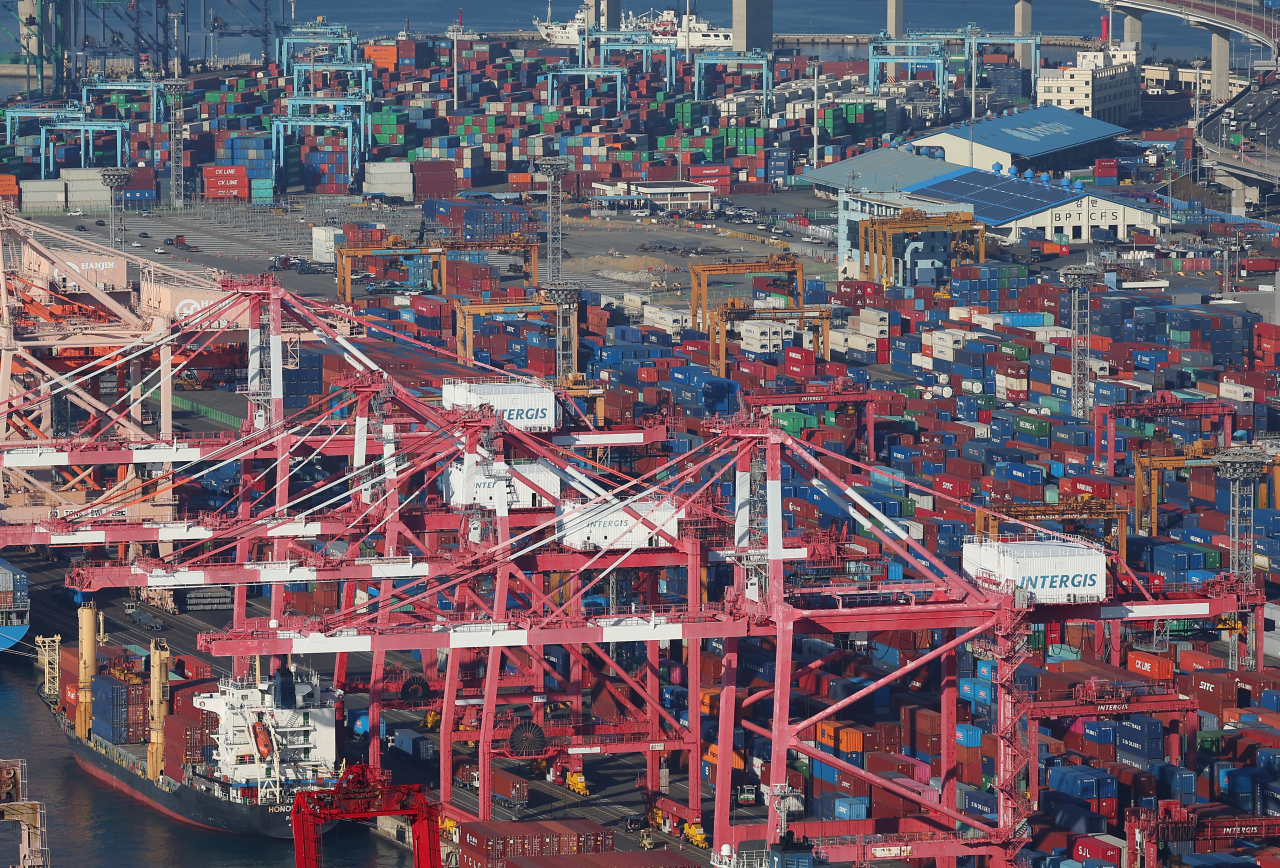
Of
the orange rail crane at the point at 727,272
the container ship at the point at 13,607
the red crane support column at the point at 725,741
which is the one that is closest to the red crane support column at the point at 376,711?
the red crane support column at the point at 725,741

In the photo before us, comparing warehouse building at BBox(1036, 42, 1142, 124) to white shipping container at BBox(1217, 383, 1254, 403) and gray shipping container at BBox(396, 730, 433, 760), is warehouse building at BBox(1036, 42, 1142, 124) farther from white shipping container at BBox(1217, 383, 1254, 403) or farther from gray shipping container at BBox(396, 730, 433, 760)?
gray shipping container at BBox(396, 730, 433, 760)

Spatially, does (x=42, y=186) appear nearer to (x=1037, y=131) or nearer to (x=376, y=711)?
(x=1037, y=131)

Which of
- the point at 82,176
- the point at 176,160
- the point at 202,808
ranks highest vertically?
the point at 176,160

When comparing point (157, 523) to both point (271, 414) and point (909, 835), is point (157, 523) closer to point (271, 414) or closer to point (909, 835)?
point (271, 414)

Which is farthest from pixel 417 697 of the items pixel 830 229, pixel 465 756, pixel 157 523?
pixel 830 229

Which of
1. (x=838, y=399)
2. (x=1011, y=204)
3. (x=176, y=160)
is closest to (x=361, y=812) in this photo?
(x=838, y=399)

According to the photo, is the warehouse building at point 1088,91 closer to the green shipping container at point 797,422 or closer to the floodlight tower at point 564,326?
the floodlight tower at point 564,326

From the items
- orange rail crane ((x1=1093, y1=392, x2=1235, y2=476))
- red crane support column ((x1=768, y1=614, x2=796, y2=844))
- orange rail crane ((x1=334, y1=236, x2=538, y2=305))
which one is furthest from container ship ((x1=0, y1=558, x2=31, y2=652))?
orange rail crane ((x1=334, y1=236, x2=538, y2=305))
